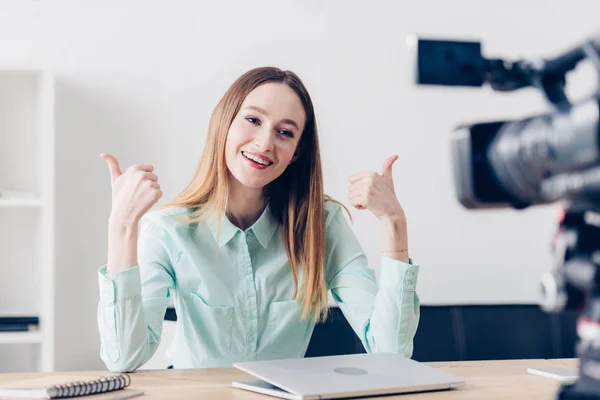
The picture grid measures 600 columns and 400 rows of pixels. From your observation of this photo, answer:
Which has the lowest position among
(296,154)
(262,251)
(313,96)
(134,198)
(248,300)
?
(248,300)

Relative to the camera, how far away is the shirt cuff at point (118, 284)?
127 cm

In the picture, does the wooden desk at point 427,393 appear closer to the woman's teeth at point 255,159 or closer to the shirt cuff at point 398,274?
the shirt cuff at point 398,274

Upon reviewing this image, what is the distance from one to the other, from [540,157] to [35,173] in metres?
1.98

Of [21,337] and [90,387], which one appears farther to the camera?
[21,337]

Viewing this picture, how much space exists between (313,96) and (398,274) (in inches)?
46.1

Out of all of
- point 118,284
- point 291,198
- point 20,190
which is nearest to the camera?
point 118,284

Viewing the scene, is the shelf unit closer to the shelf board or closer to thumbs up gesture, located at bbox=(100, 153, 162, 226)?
the shelf board

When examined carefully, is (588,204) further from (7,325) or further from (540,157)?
(7,325)

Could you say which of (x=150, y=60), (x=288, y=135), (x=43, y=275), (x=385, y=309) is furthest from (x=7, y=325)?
(x=385, y=309)

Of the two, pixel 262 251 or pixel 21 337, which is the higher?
pixel 262 251

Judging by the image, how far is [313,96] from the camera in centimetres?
250

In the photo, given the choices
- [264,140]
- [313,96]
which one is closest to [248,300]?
[264,140]

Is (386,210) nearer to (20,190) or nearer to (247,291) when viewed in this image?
(247,291)

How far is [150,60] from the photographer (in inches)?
96.0
